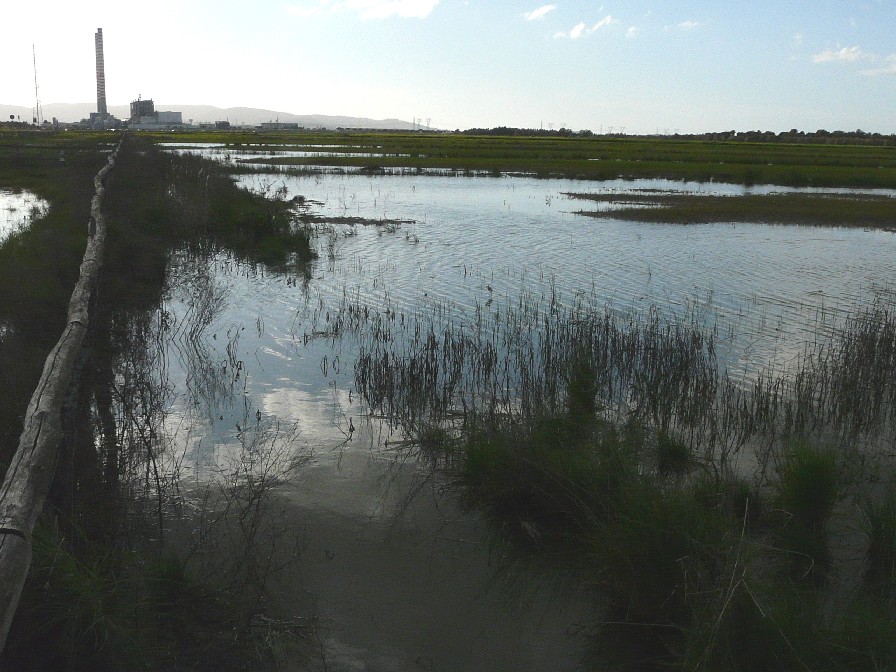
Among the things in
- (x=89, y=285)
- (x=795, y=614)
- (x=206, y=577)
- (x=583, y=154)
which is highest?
(x=583, y=154)

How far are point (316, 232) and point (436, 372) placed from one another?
12.5m

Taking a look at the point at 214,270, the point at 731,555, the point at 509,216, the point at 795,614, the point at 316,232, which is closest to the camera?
the point at 795,614

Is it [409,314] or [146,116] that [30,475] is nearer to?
[409,314]

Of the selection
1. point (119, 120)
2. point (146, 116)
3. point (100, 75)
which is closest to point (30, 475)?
point (100, 75)

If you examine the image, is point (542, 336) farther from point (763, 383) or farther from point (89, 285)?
point (89, 285)

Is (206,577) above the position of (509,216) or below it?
below

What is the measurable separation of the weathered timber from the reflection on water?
42.8 ft

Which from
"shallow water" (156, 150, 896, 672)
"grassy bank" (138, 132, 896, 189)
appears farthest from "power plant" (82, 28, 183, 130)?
"shallow water" (156, 150, 896, 672)

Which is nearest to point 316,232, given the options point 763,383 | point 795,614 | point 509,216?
point 509,216

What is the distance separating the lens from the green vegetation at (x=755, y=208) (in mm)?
24219

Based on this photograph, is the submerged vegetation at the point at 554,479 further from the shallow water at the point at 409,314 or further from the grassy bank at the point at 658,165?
the grassy bank at the point at 658,165

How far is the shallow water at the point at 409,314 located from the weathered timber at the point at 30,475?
1.47 m

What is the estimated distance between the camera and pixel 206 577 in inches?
182

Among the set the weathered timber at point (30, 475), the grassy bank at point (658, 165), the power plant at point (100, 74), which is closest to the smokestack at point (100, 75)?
the power plant at point (100, 74)
